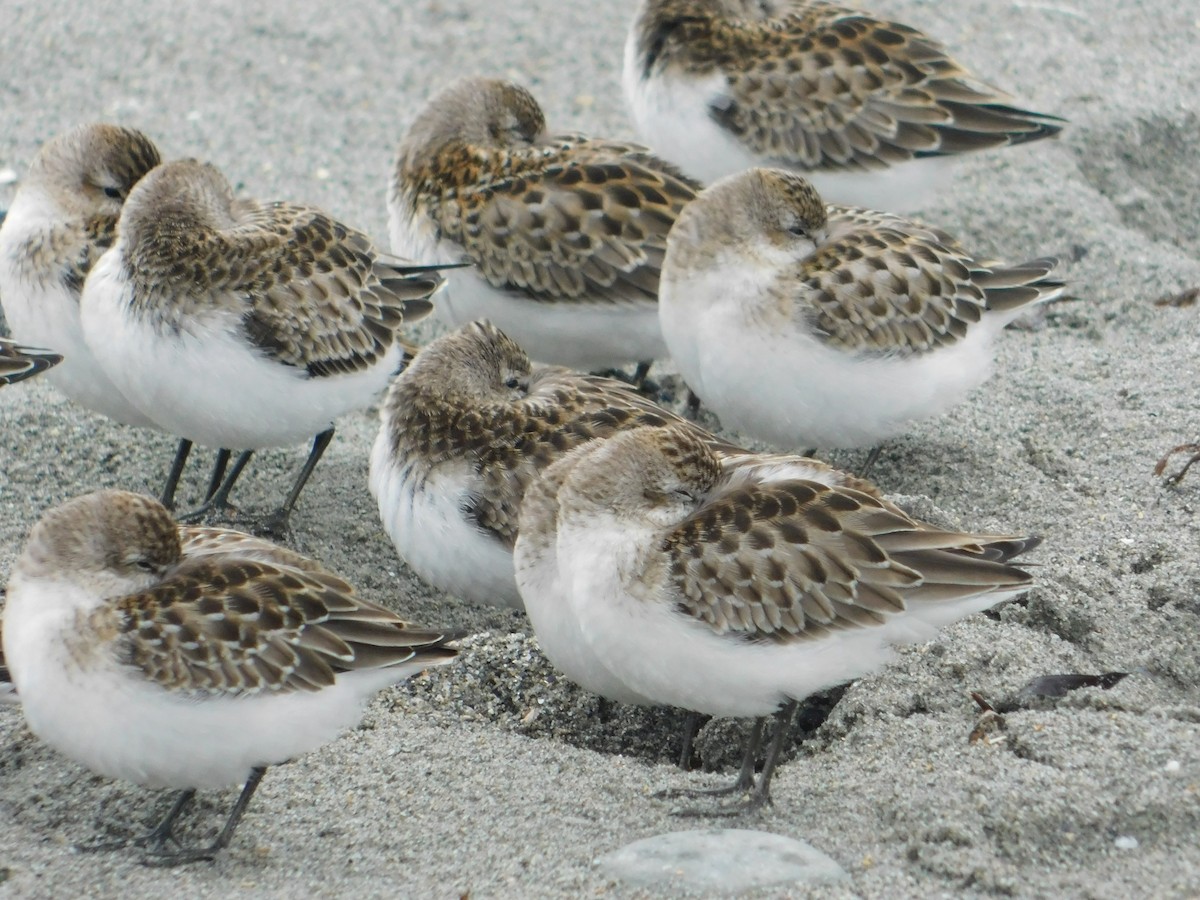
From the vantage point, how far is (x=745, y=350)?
644 centimetres

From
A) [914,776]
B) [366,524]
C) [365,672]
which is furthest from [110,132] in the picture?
[914,776]

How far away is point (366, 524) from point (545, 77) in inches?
175

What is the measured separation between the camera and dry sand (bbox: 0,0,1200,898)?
14.9ft

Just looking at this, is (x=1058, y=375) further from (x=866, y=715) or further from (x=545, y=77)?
(x=545, y=77)

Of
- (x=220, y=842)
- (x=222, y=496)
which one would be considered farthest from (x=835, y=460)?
(x=220, y=842)

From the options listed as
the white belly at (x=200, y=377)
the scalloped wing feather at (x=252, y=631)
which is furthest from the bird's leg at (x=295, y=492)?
the scalloped wing feather at (x=252, y=631)

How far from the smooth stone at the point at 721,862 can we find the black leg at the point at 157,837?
124 centimetres

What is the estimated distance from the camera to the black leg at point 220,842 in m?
4.62

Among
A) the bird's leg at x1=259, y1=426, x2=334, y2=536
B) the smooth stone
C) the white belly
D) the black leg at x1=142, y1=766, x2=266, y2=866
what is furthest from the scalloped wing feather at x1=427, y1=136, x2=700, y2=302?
the smooth stone

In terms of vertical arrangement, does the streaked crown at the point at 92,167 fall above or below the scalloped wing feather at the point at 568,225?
above

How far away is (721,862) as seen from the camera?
440 cm

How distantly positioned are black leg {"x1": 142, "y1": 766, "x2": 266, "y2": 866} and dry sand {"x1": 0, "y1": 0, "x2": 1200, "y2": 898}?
6 cm

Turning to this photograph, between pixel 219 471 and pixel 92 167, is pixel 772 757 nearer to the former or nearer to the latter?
pixel 219 471

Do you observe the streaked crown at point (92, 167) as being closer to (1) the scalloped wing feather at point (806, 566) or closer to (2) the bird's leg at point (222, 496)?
(2) the bird's leg at point (222, 496)
